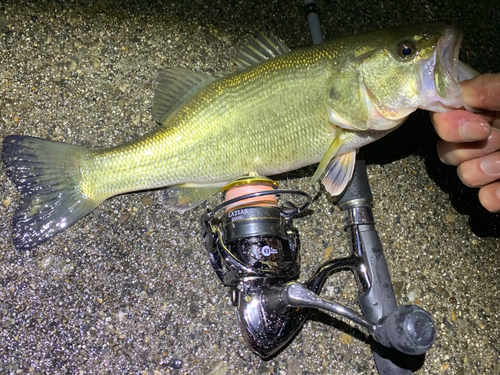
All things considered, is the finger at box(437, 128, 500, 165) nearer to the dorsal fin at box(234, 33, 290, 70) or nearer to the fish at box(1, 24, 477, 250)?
the fish at box(1, 24, 477, 250)

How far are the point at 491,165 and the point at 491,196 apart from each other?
0.17 meters

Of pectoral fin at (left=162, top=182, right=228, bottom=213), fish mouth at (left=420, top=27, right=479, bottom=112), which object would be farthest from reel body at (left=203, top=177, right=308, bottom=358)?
fish mouth at (left=420, top=27, right=479, bottom=112)

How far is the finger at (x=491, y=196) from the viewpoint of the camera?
1.81 metres

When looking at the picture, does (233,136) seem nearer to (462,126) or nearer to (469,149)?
(462,126)

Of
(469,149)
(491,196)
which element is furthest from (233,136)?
(491,196)

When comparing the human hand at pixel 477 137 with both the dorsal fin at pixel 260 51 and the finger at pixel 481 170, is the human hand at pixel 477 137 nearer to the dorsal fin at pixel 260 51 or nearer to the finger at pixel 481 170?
the finger at pixel 481 170

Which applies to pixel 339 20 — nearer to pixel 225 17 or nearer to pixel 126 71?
pixel 225 17

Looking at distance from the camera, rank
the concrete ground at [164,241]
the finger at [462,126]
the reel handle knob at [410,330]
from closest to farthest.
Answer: the reel handle knob at [410,330] → the finger at [462,126] → the concrete ground at [164,241]

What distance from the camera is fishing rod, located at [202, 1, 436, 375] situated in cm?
157

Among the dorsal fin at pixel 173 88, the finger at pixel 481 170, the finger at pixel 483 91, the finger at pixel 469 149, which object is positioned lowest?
the finger at pixel 481 170

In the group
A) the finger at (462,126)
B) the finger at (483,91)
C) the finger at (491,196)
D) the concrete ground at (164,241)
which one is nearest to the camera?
the finger at (483,91)

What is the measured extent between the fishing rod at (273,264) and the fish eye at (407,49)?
1.81ft

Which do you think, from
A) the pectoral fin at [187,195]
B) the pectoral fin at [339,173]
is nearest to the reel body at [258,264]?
the pectoral fin at [187,195]

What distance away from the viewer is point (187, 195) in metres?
1.80
